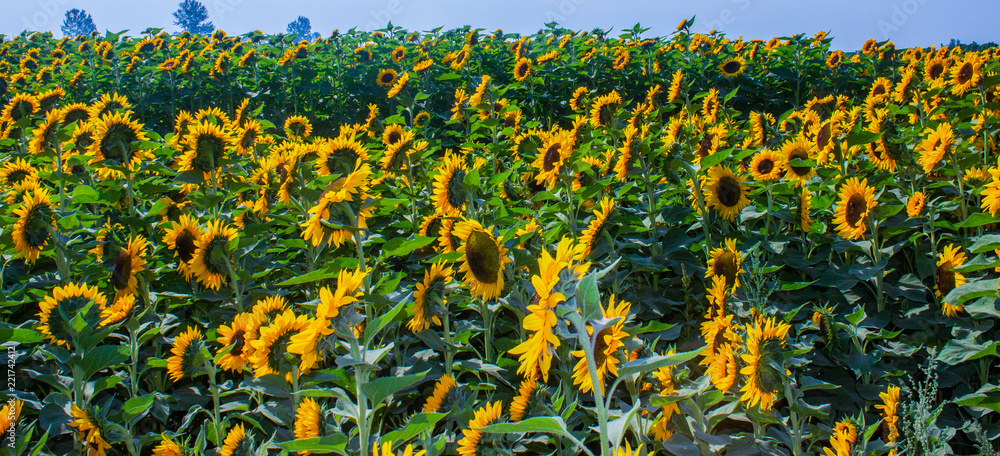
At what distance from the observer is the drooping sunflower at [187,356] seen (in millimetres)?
2162

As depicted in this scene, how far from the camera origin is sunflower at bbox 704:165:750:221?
295cm

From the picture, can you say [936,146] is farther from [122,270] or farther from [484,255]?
[122,270]

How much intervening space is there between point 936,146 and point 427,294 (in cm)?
262

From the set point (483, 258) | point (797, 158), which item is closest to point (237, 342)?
point (483, 258)

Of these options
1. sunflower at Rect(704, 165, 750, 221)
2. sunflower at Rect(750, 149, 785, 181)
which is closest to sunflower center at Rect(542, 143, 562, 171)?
sunflower at Rect(704, 165, 750, 221)

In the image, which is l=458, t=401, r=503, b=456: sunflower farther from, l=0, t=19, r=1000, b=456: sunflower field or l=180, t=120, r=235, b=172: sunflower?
l=180, t=120, r=235, b=172: sunflower

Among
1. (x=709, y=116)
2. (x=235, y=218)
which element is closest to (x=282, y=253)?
(x=235, y=218)

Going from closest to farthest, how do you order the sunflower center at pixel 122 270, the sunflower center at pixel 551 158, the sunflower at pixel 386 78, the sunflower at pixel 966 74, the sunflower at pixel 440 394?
the sunflower at pixel 440 394, the sunflower center at pixel 122 270, the sunflower center at pixel 551 158, the sunflower at pixel 966 74, the sunflower at pixel 386 78

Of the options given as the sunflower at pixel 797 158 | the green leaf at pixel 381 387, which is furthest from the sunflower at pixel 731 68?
the green leaf at pixel 381 387

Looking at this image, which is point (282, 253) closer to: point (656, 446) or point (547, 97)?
point (656, 446)

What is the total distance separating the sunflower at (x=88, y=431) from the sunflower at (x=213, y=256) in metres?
0.70

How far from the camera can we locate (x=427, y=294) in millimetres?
2209

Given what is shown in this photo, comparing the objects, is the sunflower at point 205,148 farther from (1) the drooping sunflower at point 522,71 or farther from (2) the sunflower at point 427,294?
(1) the drooping sunflower at point 522,71

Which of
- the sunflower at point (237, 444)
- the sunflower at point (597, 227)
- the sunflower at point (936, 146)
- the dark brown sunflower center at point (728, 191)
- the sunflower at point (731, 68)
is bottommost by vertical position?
the sunflower at point (237, 444)
